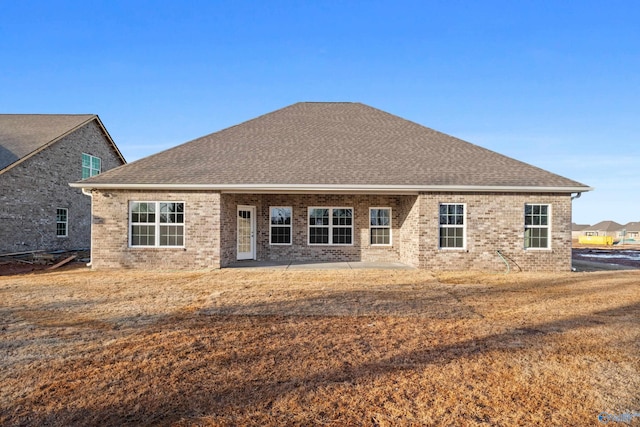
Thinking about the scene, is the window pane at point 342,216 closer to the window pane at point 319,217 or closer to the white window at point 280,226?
the window pane at point 319,217

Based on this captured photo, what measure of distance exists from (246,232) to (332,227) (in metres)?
3.52

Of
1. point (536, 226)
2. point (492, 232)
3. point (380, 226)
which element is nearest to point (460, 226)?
point (492, 232)

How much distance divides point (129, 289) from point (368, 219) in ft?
31.1

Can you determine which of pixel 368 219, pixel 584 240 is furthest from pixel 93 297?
pixel 584 240

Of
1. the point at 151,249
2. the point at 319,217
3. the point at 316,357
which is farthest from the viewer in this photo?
the point at 319,217

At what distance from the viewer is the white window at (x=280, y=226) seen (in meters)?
16.4

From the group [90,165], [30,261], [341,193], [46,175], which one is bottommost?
[30,261]

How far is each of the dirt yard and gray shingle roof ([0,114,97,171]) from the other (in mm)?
11850

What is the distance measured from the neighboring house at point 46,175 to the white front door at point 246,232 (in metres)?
10.5

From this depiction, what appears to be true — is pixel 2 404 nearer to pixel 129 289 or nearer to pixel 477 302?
pixel 129 289

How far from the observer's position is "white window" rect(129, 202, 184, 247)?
1371 centimetres

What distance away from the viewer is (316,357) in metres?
5.11

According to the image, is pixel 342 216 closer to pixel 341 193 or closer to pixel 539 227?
pixel 341 193

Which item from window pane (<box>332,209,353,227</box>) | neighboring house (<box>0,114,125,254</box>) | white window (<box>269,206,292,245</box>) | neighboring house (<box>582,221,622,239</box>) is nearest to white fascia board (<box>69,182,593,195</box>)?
window pane (<box>332,209,353,227</box>)
